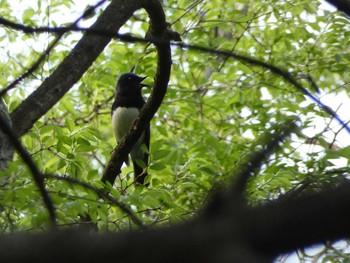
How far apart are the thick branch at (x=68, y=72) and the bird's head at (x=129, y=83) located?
2.97 m

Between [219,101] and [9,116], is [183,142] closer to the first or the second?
[219,101]

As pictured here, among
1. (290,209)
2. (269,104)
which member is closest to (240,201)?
(290,209)

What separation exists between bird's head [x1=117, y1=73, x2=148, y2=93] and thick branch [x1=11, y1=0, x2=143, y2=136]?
2.97 meters

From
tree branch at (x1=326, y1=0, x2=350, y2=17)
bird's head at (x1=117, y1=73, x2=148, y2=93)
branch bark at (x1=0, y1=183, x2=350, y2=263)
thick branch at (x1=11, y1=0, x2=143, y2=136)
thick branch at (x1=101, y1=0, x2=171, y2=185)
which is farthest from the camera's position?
bird's head at (x1=117, y1=73, x2=148, y2=93)

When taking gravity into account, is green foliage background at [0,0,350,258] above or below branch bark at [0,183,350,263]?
above

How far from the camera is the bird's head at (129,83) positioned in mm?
7261

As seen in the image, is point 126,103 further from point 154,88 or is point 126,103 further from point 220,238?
point 220,238

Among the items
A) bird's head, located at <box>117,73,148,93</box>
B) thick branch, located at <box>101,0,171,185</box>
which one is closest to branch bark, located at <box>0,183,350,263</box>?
thick branch, located at <box>101,0,171,185</box>

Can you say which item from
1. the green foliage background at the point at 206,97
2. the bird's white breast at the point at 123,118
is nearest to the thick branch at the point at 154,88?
the green foliage background at the point at 206,97

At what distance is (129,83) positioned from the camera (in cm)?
739

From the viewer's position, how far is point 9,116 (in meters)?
3.54

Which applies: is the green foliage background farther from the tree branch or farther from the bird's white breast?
the tree branch

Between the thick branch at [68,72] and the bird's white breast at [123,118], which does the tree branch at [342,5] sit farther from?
the bird's white breast at [123,118]

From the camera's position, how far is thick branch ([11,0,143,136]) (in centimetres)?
365
